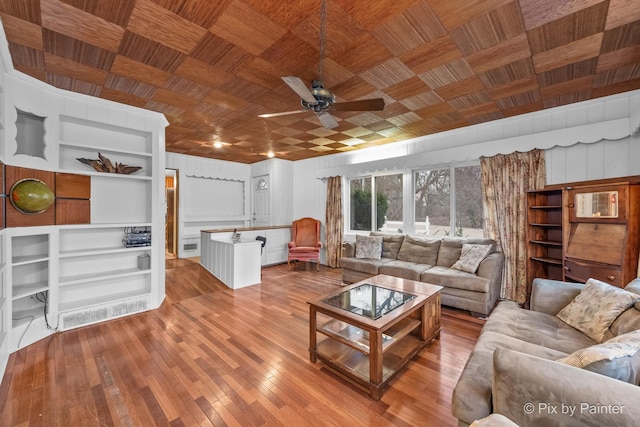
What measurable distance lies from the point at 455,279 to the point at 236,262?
10.9 ft

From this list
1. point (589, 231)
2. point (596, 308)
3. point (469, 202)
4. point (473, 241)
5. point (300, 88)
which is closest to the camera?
point (596, 308)

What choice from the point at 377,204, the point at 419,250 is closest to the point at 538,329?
the point at 419,250

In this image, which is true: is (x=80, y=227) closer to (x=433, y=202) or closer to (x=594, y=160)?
(x=433, y=202)

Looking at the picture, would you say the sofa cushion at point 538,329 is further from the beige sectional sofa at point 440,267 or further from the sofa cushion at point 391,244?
the sofa cushion at point 391,244

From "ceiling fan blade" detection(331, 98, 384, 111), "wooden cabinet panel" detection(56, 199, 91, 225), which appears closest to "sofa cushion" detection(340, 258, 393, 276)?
"ceiling fan blade" detection(331, 98, 384, 111)

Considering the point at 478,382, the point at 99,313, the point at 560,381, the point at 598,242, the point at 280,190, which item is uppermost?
the point at 280,190

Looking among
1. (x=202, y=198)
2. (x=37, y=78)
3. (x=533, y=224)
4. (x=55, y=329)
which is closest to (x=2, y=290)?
(x=55, y=329)

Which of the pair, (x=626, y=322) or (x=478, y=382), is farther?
(x=626, y=322)

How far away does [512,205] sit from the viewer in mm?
3693

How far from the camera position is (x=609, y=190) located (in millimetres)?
2648

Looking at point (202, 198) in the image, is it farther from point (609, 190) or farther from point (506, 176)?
point (609, 190)

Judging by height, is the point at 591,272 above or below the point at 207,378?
above

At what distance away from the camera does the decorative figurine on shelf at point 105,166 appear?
3127 millimetres

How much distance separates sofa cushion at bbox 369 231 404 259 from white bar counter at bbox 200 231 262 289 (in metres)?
2.26
